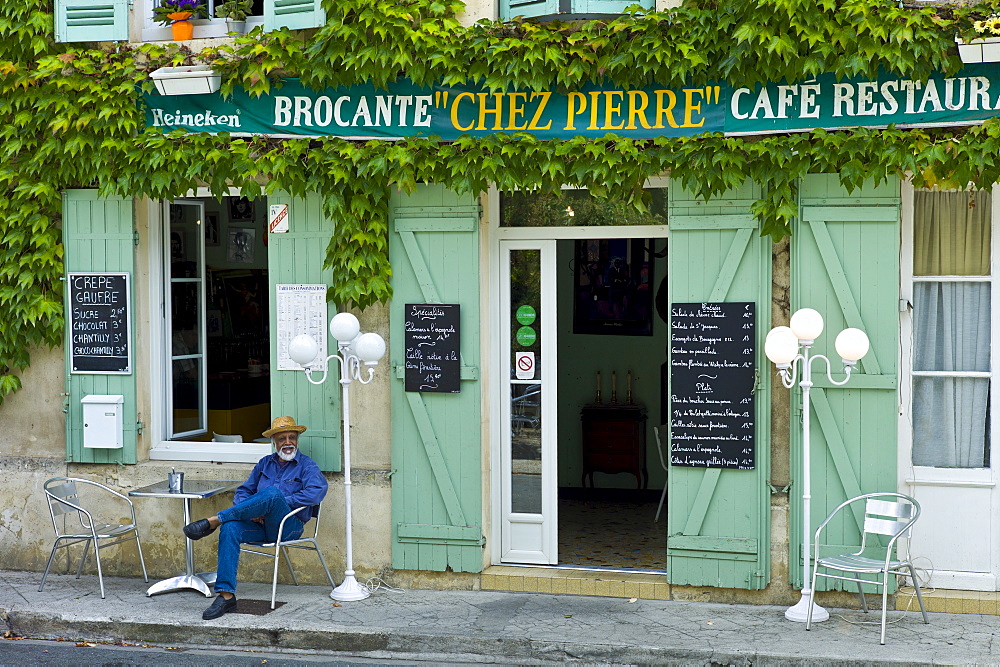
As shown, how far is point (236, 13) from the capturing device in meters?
7.29

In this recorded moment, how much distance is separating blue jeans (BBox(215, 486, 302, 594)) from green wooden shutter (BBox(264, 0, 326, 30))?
2870 mm

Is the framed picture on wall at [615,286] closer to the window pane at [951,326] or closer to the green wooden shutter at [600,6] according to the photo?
the green wooden shutter at [600,6]

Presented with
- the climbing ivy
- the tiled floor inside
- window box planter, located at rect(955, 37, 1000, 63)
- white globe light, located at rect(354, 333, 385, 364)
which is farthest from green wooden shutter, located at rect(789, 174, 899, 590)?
white globe light, located at rect(354, 333, 385, 364)

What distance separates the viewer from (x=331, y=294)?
6934 millimetres

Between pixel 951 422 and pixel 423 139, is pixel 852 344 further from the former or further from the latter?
pixel 423 139

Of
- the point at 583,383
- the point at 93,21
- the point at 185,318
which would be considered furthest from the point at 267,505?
the point at 583,383

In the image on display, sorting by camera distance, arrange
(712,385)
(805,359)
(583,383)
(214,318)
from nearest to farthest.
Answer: (805,359) → (712,385) → (214,318) → (583,383)

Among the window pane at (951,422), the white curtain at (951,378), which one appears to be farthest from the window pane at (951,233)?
the window pane at (951,422)

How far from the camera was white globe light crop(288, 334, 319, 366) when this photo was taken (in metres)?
6.57

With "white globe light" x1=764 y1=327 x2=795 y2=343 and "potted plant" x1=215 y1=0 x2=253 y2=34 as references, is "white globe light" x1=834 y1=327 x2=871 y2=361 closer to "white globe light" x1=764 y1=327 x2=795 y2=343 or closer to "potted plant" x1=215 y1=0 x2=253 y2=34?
"white globe light" x1=764 y1=327 x2=795 y2=343

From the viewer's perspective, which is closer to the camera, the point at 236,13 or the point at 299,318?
the point at 299,318

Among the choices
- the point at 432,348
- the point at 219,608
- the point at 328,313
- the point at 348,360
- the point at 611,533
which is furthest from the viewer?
the point at 611,533

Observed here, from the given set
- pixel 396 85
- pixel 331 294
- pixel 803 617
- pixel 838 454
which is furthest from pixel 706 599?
pixel 396 85

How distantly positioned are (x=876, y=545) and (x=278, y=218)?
415cm
